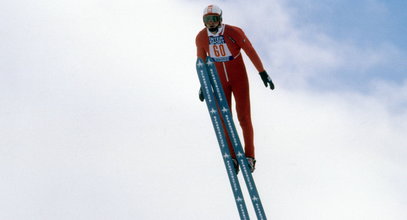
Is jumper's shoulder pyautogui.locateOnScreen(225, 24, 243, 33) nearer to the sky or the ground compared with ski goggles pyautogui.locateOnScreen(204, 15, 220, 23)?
nearer to the ground

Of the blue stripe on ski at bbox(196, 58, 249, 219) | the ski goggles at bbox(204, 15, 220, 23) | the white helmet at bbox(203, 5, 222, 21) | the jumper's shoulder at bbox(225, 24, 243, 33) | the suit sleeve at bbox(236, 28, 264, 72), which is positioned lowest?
the blue stripe on ski at bbox(196, 58, 249, 219)

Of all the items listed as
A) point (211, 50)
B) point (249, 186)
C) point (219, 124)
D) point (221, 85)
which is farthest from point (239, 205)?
point (211, 50)

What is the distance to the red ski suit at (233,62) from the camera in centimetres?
1090

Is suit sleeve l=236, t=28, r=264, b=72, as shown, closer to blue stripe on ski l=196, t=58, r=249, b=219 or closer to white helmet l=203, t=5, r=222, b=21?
white helmet l=203, t=5, r=222, b=21

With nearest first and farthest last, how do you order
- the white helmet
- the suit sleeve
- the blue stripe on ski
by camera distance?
1. the white helmet
2. the suit sleeve
3. the blue stripe on ski

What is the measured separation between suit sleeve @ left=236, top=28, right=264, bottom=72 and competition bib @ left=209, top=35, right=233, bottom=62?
1.04 ft

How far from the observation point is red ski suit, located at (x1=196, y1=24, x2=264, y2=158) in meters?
10.9

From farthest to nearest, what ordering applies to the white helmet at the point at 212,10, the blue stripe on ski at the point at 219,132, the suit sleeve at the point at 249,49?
the blue stripe on ski at the point at 219,132 → the suit sleeve at the point at 249,49 → the white helmet at the point at 212,10

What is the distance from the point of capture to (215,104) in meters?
11.1

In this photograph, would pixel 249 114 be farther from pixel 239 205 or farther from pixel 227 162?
pixel 239 205

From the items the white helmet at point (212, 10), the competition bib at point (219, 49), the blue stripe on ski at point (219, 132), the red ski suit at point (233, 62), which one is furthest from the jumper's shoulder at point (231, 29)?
the blue stripe on ski at point (219, 132)

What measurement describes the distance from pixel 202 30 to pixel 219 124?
1.90m

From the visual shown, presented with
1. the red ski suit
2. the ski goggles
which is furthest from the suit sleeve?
the ski goggles

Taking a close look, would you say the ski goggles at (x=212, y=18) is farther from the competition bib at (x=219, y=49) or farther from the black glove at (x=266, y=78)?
the black glove at (x=266, y=78)
